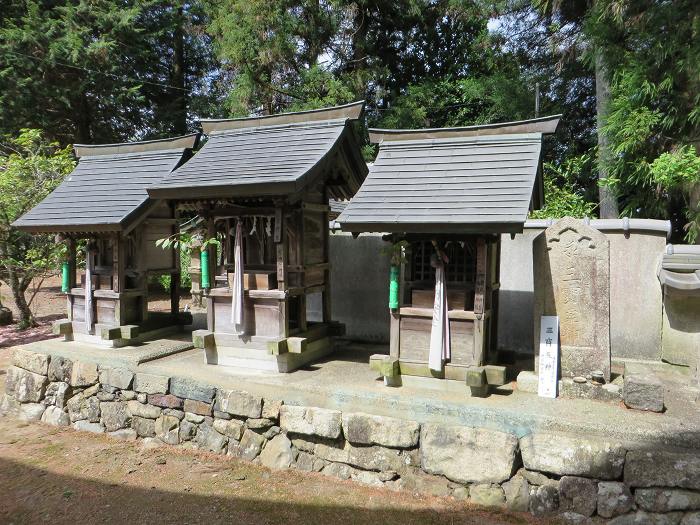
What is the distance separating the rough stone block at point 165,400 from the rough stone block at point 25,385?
101 inches

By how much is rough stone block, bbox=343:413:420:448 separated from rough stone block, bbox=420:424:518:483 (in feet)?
0.47

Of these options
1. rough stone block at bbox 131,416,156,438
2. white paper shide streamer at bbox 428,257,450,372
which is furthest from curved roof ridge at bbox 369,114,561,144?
rough stone block at bbox 131,416,156,438

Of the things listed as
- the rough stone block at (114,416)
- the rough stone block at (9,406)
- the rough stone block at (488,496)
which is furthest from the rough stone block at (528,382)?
the rough stone block at (9,406)

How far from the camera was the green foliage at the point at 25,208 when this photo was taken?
11.1 m

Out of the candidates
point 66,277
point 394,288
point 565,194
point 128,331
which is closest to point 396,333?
point 394,288

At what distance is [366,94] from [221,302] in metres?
11.9

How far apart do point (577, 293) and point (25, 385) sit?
9.25 metres

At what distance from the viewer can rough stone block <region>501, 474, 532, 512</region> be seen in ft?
16.3

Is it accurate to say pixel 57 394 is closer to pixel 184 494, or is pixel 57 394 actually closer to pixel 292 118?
pixel 184 494

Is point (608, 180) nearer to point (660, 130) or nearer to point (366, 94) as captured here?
point (660, 130)

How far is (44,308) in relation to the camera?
616 inches

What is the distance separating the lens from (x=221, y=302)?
24.5 ft

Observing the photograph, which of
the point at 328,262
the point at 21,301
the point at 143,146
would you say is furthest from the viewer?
the point at 21,301

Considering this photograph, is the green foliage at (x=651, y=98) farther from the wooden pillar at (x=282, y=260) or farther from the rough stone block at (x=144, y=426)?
the rough stone block at (x=144, y=426)
